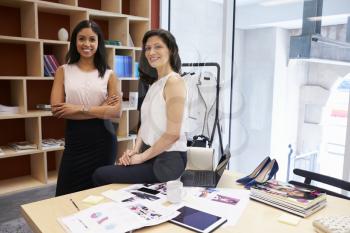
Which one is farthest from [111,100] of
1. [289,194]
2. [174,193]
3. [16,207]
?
[16,207]

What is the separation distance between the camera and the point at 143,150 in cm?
172

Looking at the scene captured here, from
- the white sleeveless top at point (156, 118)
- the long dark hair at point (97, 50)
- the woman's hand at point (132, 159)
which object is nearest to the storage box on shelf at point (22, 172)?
the long dark hair at point (97, 50)

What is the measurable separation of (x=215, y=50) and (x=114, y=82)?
1.79 m

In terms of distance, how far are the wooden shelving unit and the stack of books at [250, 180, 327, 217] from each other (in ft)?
6.29

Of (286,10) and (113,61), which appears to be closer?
(286,10)

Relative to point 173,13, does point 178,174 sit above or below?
below

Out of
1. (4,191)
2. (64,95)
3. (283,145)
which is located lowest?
(4,191)

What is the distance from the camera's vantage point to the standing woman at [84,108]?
2082mm

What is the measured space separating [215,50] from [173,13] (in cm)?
92

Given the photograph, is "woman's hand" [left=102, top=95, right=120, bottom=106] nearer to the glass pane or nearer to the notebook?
the notebook

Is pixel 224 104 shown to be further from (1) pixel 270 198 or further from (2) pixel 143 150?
(1) pixel 270 198

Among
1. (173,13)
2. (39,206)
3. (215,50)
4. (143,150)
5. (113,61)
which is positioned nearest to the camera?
(39,206)

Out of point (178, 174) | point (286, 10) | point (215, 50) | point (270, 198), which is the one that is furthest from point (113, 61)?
point (270, 198)

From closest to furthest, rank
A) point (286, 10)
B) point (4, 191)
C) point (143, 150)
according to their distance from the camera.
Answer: point (143, 150) → point (4, 191) → point (286, 10)
